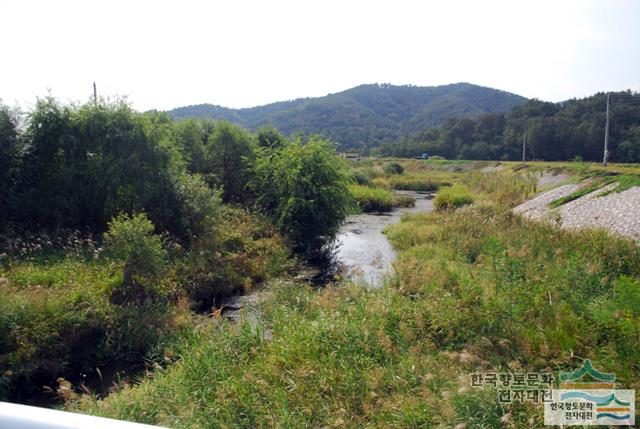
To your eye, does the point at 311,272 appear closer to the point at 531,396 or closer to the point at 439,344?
the point at 439,344

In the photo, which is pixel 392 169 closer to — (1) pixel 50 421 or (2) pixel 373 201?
(2) pixel 373 201

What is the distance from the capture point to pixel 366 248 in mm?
16766

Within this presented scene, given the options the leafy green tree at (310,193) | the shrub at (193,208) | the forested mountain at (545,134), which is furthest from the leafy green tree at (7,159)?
the forested mountain at (545,134)

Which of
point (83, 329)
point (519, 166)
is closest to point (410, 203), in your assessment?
point (519, 166)

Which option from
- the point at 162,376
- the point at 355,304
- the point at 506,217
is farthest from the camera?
the point at 506,217

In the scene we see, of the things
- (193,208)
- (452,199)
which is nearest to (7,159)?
(193,208)

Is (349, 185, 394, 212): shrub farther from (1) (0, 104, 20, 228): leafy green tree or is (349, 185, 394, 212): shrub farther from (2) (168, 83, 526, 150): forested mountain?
(2) (168, 83, 526, 150): forested mountain

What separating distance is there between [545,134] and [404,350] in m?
59.0

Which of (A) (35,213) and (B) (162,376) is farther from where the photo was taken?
(A) (35,213)

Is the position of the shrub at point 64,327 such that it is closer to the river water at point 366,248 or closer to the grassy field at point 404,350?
the grassy field at point 404,350

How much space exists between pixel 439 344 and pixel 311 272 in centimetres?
737

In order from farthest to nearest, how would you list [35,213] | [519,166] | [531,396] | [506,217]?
[519,166] < [506,217] < [35,213] < [531,396]

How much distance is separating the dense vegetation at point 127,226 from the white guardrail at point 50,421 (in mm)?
5653

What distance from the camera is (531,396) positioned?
15.1ft
